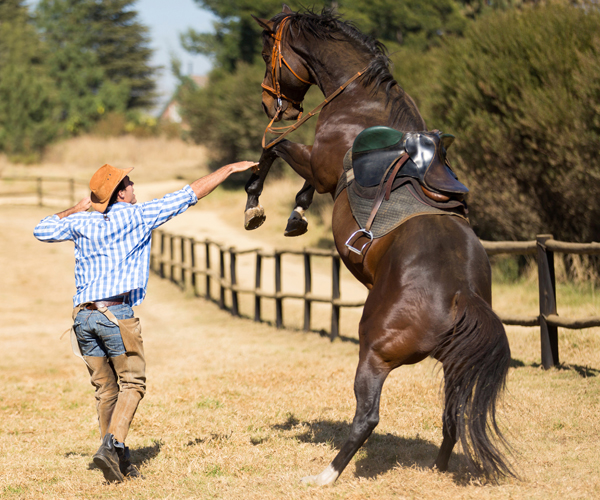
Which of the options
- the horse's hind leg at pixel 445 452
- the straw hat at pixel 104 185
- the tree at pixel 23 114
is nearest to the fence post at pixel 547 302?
the horse's hind leg at pixel 445 452

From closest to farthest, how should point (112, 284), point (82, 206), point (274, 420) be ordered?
1. point (112, 284)
2. point (82, 206)
3. point (274, 420)

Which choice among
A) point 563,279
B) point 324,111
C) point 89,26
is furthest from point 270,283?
point 89,26

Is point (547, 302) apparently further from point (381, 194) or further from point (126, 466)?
point (126, 466)

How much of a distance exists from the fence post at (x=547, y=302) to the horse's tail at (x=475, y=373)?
348 cm

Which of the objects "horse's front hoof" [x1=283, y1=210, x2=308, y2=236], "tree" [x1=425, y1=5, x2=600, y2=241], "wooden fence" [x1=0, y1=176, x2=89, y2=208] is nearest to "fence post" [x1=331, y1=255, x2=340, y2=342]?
"tree" [x1=425, y1=5, x2=600, y2=241]

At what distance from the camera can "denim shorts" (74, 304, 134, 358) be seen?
12.8 feet

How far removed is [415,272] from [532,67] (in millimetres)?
8867

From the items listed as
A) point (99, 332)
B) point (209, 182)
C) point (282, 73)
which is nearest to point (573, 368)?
point (282, 73)

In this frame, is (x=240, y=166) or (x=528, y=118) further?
(x=528, y=118)

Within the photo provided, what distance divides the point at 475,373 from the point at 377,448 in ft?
4.64

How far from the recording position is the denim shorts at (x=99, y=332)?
154 inches

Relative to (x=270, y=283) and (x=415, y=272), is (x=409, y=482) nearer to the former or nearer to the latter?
(x=415, y=272)

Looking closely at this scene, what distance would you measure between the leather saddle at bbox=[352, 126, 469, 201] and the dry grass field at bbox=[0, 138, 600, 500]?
1186mm

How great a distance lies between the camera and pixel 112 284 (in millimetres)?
3934
